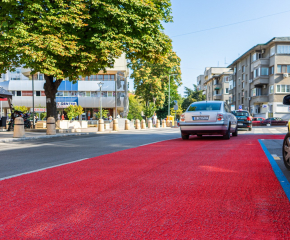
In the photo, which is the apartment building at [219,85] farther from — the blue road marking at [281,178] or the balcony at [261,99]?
the blue road marking at [281,178]

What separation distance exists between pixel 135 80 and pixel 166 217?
47363mm

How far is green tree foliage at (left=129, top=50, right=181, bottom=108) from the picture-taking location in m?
49.2

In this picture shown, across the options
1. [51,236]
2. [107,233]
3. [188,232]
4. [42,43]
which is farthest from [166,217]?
[42,43]

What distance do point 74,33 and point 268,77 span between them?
140 feet

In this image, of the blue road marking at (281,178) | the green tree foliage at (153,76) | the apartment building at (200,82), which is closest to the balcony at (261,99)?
the green tree foliage at (153,76)

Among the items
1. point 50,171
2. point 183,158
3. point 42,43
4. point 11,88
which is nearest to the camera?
point 50,171

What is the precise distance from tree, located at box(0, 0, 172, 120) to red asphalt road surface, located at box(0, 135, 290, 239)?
39.5 ft

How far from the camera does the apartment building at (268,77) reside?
50281mm

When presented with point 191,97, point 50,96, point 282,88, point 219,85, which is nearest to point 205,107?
point 50,96

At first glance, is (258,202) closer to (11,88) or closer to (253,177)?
(253,177)

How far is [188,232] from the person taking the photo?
273 centimetres

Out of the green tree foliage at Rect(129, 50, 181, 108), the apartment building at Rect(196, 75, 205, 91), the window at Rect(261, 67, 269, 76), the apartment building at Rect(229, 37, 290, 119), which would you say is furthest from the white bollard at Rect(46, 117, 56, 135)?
the apartment building at Rect(196, 75, 205, 91)

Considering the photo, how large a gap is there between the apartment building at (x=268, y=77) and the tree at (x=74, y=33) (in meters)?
33.7

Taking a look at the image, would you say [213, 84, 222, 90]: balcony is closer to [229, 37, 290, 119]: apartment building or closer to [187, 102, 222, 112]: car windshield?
[229, 37, 290, 119]: apartment building
